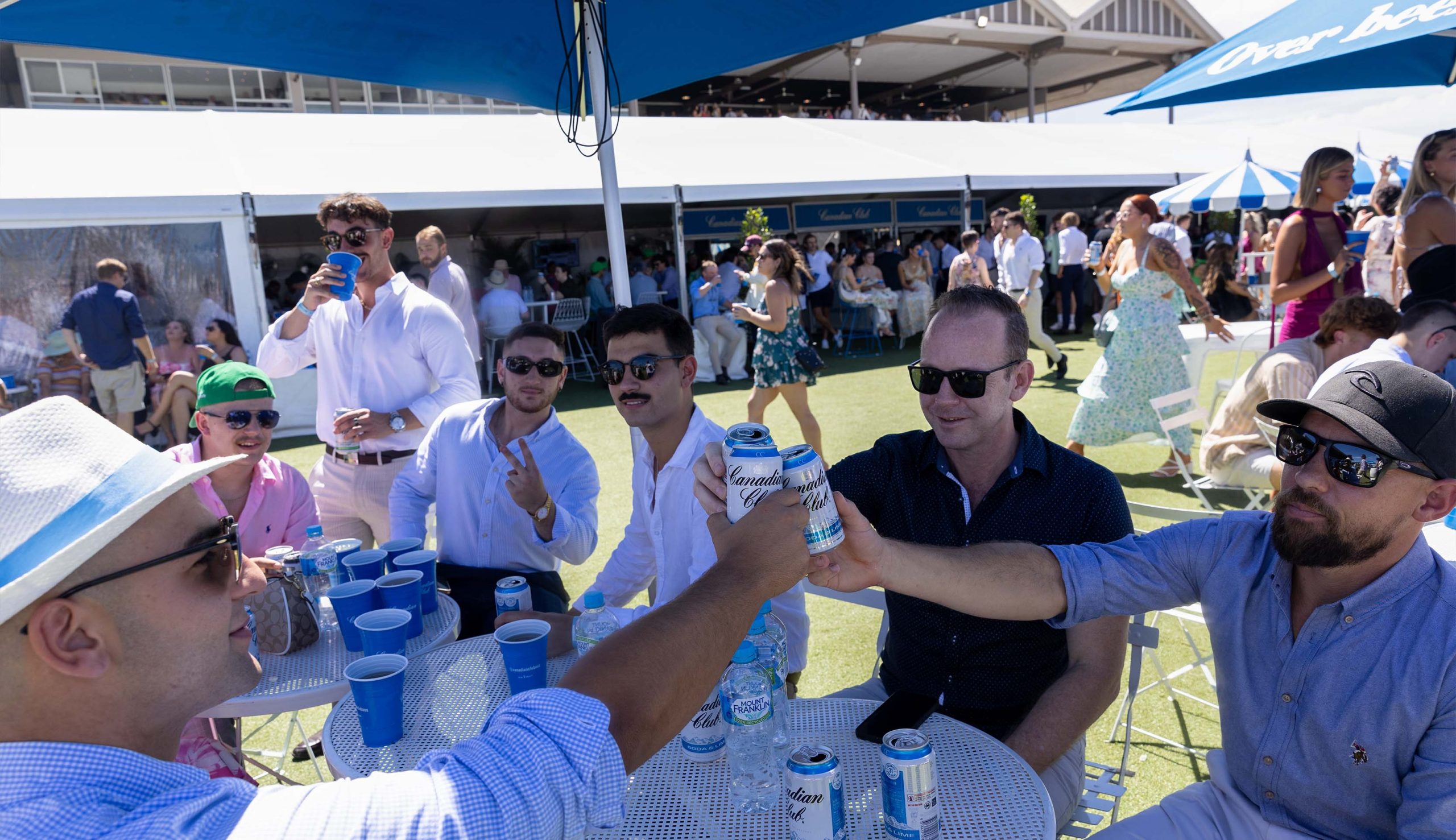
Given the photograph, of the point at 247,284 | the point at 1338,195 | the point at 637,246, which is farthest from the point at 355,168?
the point at 1338,195

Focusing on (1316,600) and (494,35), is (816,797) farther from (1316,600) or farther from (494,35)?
(494,35)

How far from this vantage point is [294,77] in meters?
21.4

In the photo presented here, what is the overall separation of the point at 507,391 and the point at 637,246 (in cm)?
1481

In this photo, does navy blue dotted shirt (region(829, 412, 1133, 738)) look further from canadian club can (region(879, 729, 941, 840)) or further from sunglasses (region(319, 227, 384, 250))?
sunglasses (region(319, 227, 384, 250))

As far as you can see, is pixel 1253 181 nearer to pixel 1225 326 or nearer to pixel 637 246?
pixel 1225 326

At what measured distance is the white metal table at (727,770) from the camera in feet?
5.14

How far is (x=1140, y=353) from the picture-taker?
19.6 ft

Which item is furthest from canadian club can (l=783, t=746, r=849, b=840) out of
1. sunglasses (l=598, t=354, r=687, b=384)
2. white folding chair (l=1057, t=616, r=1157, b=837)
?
sunglasses (l=598, t=354, r=687, b=384)

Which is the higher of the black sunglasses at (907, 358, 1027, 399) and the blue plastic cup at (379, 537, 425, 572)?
the black sunglasses at (907, 358, 1027, 399)

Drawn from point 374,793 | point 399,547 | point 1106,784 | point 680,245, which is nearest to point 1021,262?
point 680,245

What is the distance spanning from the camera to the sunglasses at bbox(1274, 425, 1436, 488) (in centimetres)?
155

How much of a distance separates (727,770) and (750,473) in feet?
2.33

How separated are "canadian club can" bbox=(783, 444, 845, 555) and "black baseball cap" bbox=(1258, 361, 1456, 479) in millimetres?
973

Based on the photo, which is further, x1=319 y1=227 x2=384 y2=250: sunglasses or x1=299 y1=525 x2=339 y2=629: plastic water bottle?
x1=319 y1=227 x2=384 y2=250: sunglasses
